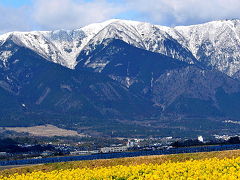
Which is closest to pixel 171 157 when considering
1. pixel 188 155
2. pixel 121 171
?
pixel 188 155

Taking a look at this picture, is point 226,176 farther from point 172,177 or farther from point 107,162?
point 107,162

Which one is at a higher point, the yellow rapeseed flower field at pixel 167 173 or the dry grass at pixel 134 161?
the dry grass at pixel 134 161

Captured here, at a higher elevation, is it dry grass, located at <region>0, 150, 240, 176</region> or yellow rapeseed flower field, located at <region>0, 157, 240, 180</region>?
dry grass, located at <region>0, 150, 240, 176</region>

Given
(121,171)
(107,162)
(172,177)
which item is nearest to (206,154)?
(107,162)

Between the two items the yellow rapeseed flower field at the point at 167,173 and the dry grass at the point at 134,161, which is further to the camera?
the dry grass at the point at 134,161

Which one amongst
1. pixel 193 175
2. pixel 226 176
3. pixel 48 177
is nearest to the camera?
pixel 226 176

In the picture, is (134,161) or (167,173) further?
(134,161)

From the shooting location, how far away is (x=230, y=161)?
60.0 metres

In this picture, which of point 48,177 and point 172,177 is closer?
point 172,177

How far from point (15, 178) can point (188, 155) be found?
2735 inches

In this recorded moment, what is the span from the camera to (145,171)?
6066 cm

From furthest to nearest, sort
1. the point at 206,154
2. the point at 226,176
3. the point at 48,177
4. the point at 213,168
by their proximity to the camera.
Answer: the point at 206,154, the point at 48,177, the point at 213,168, the point at 226,176

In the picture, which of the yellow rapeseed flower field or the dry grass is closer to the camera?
the yellow rapeseed flower field

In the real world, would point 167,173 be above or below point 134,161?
below
